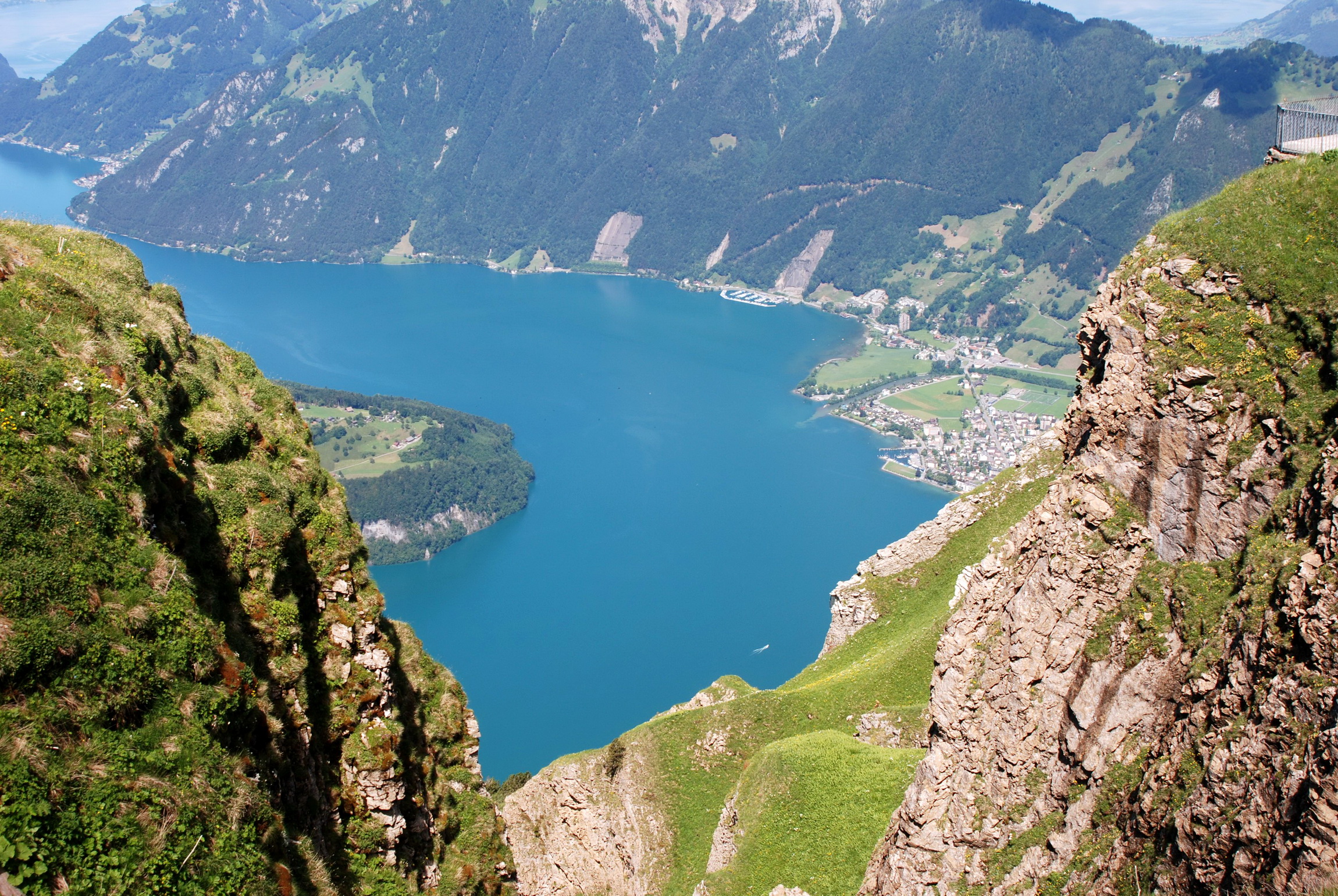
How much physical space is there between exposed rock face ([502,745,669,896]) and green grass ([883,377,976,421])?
394 ft

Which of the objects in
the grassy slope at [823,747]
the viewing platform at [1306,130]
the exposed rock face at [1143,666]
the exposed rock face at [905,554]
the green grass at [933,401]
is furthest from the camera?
the green grass at [933,401]

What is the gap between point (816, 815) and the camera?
23.1 m

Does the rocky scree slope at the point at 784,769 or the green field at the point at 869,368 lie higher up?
the rocky scree slope at the point at 784,769

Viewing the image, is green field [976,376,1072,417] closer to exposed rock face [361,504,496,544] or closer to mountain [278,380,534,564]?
mountain [278,380,534,564]

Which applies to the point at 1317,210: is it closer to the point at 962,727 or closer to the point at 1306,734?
the point at 1306,734

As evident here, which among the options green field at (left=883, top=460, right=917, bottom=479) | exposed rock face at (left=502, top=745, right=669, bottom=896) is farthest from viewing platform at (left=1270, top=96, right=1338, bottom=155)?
green field at (left=883, top=460, right=917, bottom=479)

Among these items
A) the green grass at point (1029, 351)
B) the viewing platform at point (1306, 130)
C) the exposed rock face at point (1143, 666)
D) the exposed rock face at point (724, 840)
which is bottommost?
the green grass at point (1029, 351)

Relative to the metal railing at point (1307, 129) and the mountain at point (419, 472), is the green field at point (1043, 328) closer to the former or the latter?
the mountain at point (419, 472)

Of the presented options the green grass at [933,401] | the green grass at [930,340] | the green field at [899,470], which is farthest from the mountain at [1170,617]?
the green grass at [930,340]

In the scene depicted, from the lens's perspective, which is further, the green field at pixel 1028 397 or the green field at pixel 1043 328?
the green field at pixel 1043 328

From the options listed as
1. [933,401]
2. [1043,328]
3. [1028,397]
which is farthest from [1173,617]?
[1043,328]

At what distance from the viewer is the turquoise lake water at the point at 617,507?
7962 cm

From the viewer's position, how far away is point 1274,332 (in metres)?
13.6

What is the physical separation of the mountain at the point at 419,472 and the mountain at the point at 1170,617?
9464cm
